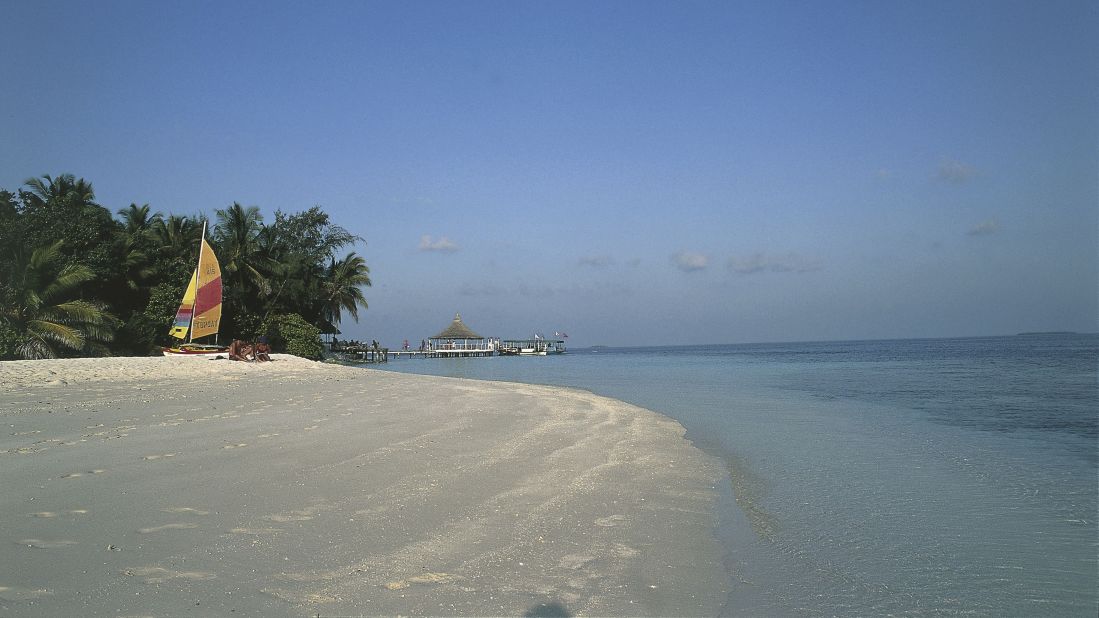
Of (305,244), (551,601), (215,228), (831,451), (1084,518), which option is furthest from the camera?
(305,244)

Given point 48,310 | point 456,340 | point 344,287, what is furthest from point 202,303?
point 456,340

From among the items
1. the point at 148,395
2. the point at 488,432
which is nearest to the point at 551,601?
the point at 488,432

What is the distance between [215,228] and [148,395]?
26.5m

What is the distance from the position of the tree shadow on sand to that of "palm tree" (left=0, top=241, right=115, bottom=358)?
21.6 metres

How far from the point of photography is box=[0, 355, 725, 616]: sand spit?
281cm

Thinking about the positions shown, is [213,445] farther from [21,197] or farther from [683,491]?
[21,197]

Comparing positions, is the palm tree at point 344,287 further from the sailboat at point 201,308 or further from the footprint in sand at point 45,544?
the footprint in sand at point 45,544

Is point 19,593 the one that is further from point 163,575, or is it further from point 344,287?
point 344,287

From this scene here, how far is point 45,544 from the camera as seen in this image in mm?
3201

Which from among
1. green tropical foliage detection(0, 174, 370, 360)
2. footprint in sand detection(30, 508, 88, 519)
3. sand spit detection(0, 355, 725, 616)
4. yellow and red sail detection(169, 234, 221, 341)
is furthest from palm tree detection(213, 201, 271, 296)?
footprint in sand detection(30, 508, 88, 519)

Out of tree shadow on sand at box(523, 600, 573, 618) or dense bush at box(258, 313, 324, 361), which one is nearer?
tree shadow on sand at box(523, 600, 573, 618)

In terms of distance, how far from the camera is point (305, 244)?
40250mm

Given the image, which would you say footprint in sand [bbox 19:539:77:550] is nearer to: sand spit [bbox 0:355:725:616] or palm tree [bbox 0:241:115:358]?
sand spit [bbox 0:355:725:616]

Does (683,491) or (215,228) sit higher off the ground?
(215,228)
